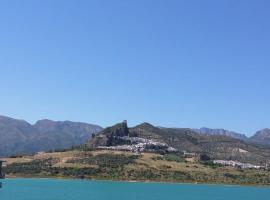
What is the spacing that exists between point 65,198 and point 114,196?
2623 centimetres

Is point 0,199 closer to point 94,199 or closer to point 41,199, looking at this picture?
point 41,199

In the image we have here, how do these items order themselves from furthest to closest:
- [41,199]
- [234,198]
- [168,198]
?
[234,198] → [168,198] → [41,199]

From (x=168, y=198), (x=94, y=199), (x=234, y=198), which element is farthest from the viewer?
(x=234, y=198)

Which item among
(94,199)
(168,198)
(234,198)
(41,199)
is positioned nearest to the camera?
(41,199)

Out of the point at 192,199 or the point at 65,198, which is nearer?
the point at 65,198

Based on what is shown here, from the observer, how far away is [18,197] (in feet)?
433

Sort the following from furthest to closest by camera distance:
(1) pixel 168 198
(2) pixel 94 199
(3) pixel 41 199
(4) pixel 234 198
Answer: (4) pixel 234 198, (1) pixel 168 198, (2) pixel 94 199, (3) pixel 41 199

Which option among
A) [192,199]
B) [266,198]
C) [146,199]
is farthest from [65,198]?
[266,198]

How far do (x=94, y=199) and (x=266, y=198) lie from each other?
203ft

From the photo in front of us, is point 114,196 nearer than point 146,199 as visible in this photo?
No

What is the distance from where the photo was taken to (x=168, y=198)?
151 metres

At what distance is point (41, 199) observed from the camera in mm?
126938

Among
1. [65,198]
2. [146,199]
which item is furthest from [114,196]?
[65,198]

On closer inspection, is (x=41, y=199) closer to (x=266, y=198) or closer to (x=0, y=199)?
(x=0, y=199)
